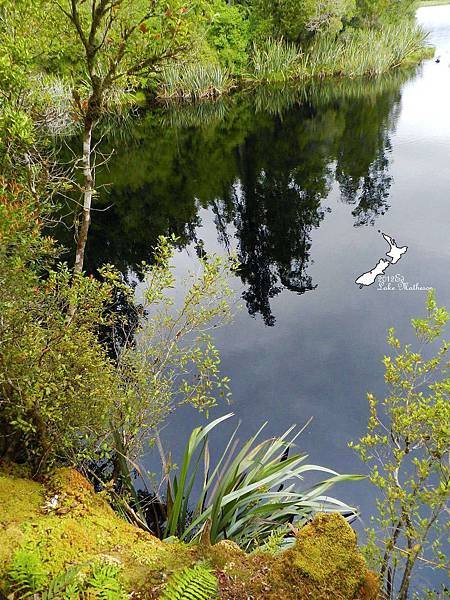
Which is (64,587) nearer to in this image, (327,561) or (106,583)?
(106,583)

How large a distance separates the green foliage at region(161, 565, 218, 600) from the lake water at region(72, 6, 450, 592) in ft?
11.3

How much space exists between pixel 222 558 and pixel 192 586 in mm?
497

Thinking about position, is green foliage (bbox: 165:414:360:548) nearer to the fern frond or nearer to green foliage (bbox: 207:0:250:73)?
the fern frond

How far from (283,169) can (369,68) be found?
19.9 metres

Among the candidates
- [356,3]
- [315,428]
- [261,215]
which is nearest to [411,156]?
[261,215]

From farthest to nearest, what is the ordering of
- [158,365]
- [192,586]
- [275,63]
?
[275,63]
[158,365]
[192,586]

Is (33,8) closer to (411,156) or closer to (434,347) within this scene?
(434,347)

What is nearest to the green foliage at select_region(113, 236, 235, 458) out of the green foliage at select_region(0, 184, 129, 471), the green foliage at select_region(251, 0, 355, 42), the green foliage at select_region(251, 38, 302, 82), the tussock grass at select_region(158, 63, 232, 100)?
the green foliage at select_region(0, 184, 129, 471)

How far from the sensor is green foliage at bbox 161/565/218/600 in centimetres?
247

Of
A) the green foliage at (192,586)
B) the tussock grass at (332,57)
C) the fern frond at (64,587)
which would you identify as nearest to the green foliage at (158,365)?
the fern frond at (64,587)

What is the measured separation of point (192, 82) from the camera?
2761 cm

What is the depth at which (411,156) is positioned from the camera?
16.7 metres

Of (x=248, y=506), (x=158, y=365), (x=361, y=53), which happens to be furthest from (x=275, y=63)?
(x=248, y=506)

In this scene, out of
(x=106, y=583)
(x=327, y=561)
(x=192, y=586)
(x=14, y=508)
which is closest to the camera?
(x=192, y=586)
